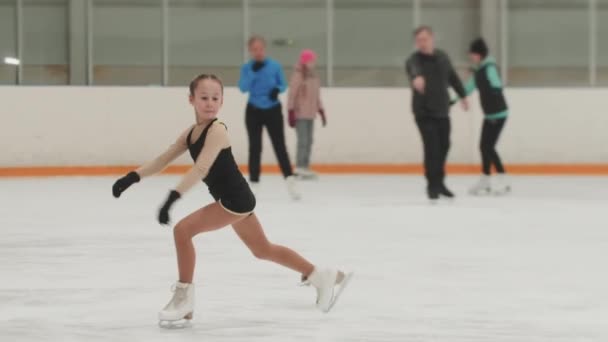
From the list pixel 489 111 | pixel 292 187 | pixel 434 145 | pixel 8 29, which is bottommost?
pixel 292 187

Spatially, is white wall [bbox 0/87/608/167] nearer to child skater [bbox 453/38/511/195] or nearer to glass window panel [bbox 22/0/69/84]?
glass window panel [bbox 22/0/69/84]

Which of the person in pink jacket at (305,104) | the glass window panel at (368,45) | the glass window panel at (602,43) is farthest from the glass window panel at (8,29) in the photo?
the glass window panel at (602,43)

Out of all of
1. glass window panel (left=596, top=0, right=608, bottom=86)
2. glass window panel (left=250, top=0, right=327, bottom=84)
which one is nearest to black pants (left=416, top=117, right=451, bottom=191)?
glass window panel (left=250, top=0, right=327, bottom=84)

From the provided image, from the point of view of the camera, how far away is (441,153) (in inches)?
462

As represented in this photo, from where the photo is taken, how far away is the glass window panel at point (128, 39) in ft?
55.3

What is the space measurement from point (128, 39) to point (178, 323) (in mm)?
12229

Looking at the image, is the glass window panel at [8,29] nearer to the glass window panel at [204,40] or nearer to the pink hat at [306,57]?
the glass window panel at [204,40]

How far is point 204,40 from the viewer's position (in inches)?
672

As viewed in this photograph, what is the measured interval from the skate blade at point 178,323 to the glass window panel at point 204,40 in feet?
39.5

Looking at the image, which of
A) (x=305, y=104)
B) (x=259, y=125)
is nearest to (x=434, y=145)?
(x=259, y=125)

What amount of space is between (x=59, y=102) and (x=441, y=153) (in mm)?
5760

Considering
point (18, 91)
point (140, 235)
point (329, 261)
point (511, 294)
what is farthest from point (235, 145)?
point (511, 294)

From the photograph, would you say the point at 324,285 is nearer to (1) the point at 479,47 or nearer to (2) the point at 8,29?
(1) the point at 479,47

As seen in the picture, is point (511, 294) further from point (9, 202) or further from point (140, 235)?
point (9, 202)
